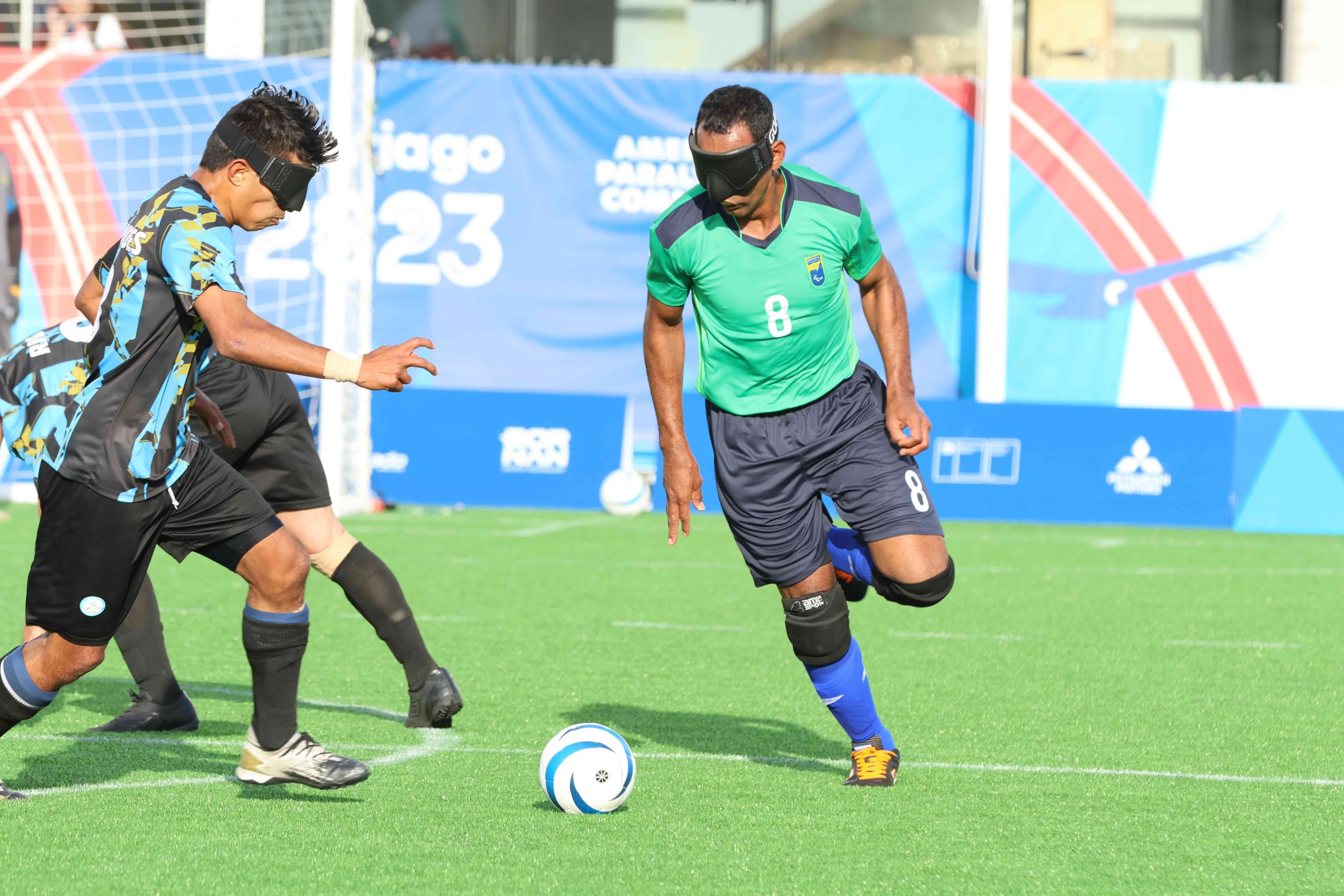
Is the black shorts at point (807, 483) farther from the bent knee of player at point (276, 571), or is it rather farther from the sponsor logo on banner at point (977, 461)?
the sponsor logo on banner at point (977, 461)

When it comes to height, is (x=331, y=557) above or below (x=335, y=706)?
above

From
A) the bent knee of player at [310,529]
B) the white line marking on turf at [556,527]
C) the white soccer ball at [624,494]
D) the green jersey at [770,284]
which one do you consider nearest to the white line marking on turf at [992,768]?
the bent knee of player at [310,529]

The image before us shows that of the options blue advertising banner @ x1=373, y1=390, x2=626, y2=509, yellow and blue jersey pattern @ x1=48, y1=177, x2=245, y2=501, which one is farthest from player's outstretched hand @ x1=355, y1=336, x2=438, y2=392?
blue advertising banner @ x1=373, y1=390, x2=626, y2=509

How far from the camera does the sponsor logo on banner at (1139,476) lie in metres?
14.7

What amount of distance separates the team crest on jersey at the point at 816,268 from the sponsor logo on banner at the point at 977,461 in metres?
9.97

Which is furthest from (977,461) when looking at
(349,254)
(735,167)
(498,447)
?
(735,167)

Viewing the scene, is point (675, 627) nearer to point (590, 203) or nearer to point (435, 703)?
point (435, 703)

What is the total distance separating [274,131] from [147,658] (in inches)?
86.2

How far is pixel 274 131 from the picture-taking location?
4.21 m

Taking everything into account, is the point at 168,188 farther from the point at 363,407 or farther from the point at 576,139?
the point at 576,139

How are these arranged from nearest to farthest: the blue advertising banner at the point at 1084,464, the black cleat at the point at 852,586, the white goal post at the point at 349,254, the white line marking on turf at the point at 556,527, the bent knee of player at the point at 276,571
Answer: the bent knee of player at the point at 276,571
the black cleat at the point at 852,586
the white line marking on turf at the point at 556,527
the white goal post at the point at 349,254
the blue advertising banner at the point at 1084,464

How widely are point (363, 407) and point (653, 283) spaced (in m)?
10.1

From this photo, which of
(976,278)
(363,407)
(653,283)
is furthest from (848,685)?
(976,278)

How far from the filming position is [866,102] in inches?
680
